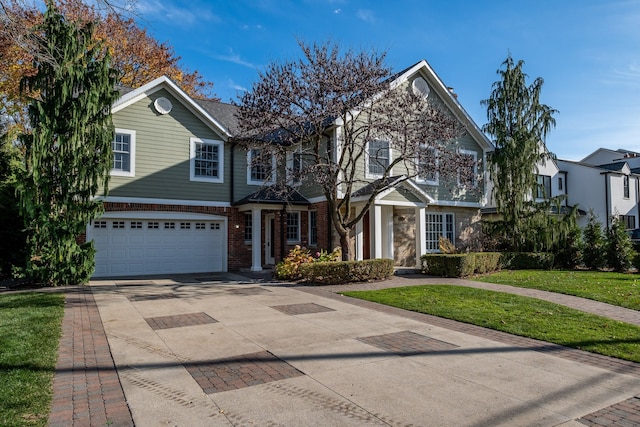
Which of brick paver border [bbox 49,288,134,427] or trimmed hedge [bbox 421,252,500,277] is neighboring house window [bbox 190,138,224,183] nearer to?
trimmed hedge [bbox 421,252,500,277]

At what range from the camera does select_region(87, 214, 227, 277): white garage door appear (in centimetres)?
1630

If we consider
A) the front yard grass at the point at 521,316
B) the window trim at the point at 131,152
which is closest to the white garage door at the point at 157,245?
the window trim at the point at 131,152

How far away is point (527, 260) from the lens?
18.4 metres

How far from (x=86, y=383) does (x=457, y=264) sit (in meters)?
12.8

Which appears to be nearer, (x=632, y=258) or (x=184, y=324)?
(x=184, y=324)

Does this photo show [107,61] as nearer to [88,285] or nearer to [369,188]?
[88,285]

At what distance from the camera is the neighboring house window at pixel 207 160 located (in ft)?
58.7

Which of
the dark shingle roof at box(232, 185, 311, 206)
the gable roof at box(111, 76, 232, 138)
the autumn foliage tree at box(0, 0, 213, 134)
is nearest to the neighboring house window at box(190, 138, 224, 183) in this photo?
the gable roof at box(111, 76, 232, 138)

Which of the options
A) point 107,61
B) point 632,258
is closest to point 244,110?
point 107,61

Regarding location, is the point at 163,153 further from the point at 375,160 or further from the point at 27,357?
the point at 27,357

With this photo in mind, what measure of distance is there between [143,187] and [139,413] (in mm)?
13867

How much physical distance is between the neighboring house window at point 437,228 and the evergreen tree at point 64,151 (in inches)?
537

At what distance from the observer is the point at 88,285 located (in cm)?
1357

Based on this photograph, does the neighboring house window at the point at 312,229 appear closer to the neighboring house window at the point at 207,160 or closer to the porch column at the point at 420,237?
the neighboring house window at the point at 207,160
